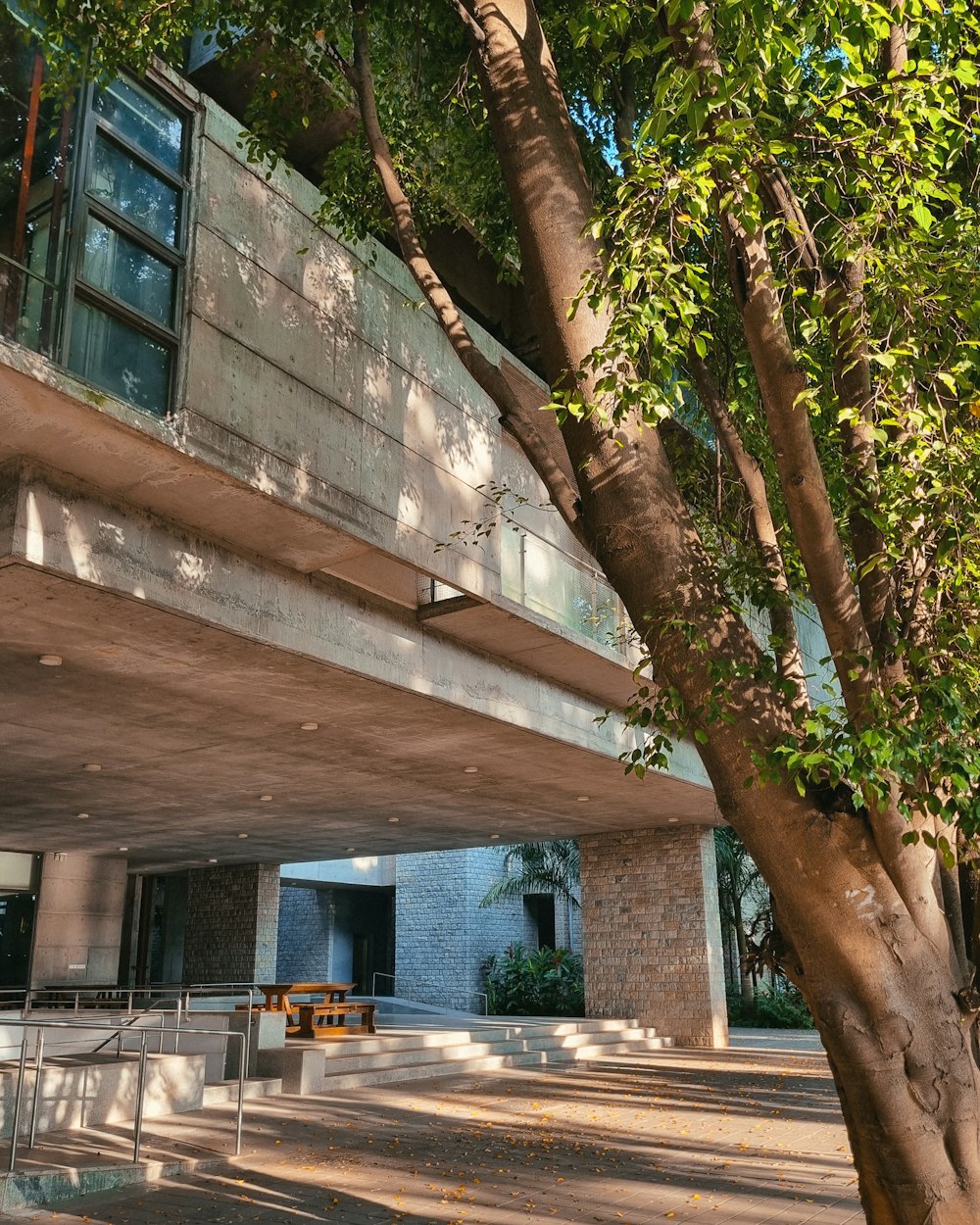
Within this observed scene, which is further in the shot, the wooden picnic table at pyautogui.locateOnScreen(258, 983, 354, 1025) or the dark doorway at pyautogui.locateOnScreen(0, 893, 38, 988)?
the dark doorway at pyautogui.locateOnScreen(0, 893, 38, 988)

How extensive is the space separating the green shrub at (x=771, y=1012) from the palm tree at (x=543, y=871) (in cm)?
426

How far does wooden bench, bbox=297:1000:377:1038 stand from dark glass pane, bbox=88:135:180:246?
1060 cm

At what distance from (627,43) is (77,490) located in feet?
13.2

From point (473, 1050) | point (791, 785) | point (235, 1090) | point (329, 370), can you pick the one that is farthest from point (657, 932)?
point (791, 785)

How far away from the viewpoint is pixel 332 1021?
1530 cm

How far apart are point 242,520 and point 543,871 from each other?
16944mm

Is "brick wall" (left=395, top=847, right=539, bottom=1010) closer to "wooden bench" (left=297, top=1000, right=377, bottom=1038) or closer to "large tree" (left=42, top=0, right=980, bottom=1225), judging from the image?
"wooden bench" (left=297, top=1000, right=377, bottom=1038)

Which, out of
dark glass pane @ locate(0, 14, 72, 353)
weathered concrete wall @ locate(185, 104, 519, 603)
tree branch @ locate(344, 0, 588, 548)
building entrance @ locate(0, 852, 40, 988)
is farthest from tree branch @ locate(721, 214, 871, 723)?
building entrance @ locate(0, 852, 40, 988)

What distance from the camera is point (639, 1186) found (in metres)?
6.71

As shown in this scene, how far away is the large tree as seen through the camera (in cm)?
321

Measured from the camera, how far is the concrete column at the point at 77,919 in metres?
18.9

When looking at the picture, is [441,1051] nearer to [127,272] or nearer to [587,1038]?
[587,1038]

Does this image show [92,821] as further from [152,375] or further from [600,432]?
[600,432]

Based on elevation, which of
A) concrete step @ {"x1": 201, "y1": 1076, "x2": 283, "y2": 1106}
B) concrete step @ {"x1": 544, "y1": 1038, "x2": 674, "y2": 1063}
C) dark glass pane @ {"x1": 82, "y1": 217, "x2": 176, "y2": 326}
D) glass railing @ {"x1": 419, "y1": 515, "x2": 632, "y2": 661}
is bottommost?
concrete step @ {"x1": 544, "y1": 1038, "x2": 674, "y2": 1063}
